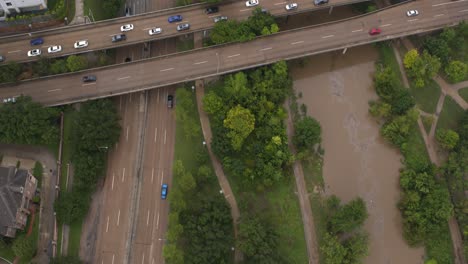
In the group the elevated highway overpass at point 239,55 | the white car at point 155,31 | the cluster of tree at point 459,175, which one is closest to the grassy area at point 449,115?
the cluster of tree at point 459,175

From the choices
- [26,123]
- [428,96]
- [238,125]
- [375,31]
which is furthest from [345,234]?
[26,123]

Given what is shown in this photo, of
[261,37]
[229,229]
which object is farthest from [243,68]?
[229,229]

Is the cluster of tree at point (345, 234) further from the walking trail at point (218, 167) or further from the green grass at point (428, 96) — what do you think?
the green grass at point (428, 96)

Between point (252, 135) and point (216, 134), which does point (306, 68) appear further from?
point (216, 134)

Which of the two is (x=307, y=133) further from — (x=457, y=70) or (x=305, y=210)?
(x=457, y=70)

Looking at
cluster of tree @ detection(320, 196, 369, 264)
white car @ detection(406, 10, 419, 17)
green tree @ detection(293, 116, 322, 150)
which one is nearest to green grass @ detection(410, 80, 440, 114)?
white car @ detection(406, 10, 419, 17)

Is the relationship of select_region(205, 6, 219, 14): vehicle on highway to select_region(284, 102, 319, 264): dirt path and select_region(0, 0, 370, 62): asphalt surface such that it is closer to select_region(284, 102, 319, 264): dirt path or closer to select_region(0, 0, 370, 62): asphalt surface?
select_region(0, 0, 370, 62): asphalt surface
